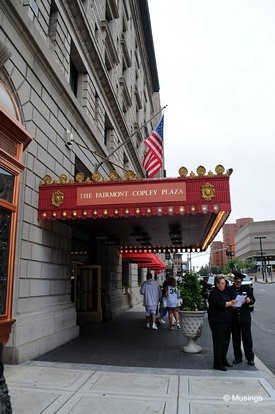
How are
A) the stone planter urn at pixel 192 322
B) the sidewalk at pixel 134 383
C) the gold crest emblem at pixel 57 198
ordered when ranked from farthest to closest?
1. the gold crest emblem at pixel 57 198
2. the stone planter urn at pixel 192 322
3. the sidewalk at pixel 134 383

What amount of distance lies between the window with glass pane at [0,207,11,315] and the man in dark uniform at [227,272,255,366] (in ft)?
14.6

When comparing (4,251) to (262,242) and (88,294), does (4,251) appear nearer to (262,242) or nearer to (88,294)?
(88,294)

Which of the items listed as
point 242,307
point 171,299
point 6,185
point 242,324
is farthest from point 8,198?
point 171,299

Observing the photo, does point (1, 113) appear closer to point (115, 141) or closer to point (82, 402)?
point (82, 402)

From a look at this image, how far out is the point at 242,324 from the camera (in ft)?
26.1

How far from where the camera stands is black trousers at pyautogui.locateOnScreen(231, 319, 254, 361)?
778 centimetres

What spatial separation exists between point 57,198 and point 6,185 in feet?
10.3

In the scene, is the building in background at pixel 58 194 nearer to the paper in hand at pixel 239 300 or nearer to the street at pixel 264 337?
the paper in hand at pixel 239 300

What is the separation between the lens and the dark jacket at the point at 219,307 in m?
7.40

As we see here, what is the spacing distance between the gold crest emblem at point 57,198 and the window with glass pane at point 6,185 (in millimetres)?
2957

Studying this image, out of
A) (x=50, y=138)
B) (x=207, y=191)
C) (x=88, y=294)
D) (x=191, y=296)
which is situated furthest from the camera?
(x=88, y=294)

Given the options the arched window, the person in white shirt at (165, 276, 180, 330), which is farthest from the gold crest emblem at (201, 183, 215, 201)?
the person in white shirt at (165, 276, 180, 330)

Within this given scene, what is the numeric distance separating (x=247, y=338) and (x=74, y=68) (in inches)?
452

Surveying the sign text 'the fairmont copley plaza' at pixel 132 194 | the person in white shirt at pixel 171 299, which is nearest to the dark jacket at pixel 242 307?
the sign text 'the fairmont copley plaza' at pixel 132 194
